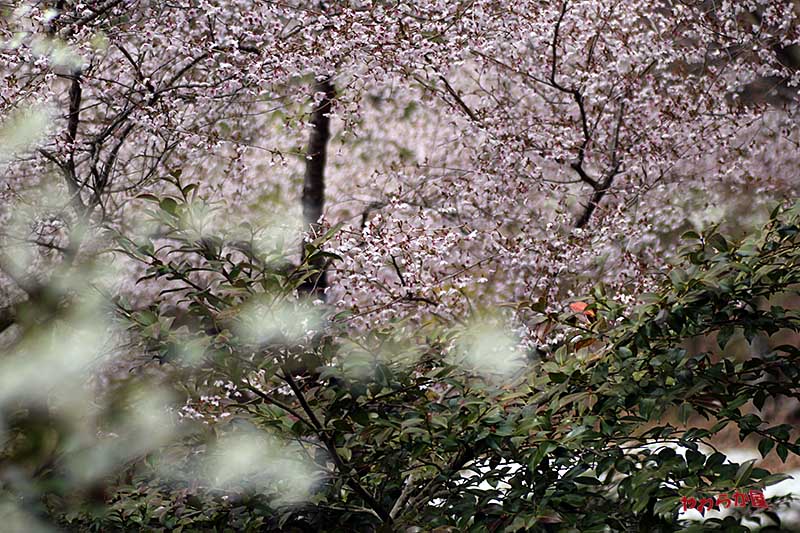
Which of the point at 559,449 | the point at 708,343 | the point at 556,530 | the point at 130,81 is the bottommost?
the point at 556,530

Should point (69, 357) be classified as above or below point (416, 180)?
below

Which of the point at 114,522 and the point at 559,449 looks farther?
the point at 114,522

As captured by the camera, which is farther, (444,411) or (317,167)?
(317,167)

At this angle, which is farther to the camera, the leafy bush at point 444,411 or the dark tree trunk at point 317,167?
the dark tree trunk at point 317,167

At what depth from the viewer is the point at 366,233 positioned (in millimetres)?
3043

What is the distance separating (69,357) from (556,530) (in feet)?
2.74

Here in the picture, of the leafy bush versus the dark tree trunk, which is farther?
the dark tree trunk

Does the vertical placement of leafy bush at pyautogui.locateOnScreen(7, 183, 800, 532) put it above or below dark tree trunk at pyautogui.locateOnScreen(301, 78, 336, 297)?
below

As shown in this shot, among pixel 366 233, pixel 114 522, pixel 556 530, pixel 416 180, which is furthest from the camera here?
pixel 416 180

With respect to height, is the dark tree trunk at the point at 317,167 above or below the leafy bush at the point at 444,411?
above

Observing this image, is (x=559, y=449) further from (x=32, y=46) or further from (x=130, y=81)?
(x=130, y=81)

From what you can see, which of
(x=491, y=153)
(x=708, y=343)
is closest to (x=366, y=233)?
(x=491, y=153)

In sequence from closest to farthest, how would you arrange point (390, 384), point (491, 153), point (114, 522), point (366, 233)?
point (390, 384) < point (114, 522) < point (366, 233) < point (491, 153)

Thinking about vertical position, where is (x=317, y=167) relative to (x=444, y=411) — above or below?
above
